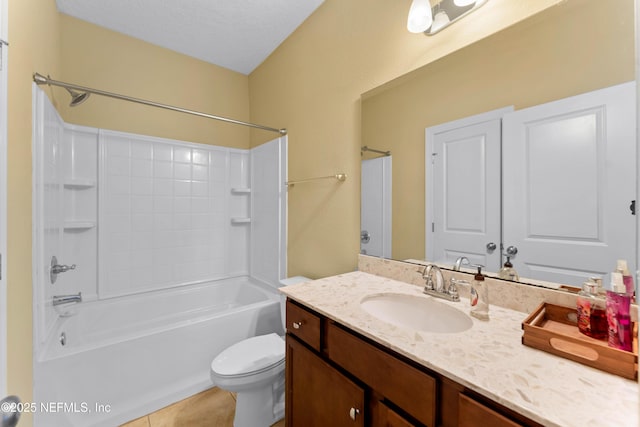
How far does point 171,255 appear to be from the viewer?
95.4 inches

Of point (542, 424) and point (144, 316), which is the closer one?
point (542, 424)

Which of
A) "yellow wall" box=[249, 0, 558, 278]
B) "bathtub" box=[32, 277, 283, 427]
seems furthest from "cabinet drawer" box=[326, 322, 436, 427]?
"bathtub" box=[32, 277, 283, 427]

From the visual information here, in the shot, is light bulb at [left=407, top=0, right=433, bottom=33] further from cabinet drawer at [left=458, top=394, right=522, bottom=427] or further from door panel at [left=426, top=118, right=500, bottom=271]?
cabinet drawer at [left=458, top=394, right=522, bottom=427]

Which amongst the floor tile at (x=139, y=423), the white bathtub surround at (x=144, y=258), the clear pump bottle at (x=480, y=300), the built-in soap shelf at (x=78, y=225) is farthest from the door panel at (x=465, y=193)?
the built-in soap shelf at (x=78, y=225)

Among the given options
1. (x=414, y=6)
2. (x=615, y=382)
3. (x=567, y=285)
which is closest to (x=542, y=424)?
(x=615, y=382)

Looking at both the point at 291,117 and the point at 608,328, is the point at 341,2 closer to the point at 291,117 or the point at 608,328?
the point at 291,117

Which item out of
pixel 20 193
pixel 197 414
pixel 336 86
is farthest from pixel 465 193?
pixel 197 414

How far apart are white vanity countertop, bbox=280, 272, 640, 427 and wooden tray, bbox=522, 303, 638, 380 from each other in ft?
0.06

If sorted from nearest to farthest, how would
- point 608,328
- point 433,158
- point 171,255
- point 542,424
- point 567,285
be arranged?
point 542,424
point 608,328
point 567,285
point 433,158
point 171,255

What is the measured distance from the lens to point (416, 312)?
1.09 m

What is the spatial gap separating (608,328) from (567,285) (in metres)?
0.21

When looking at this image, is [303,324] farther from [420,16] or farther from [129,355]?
[420,16]

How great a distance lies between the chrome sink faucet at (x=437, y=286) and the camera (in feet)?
3.42

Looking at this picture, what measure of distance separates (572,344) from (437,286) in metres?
0.47
